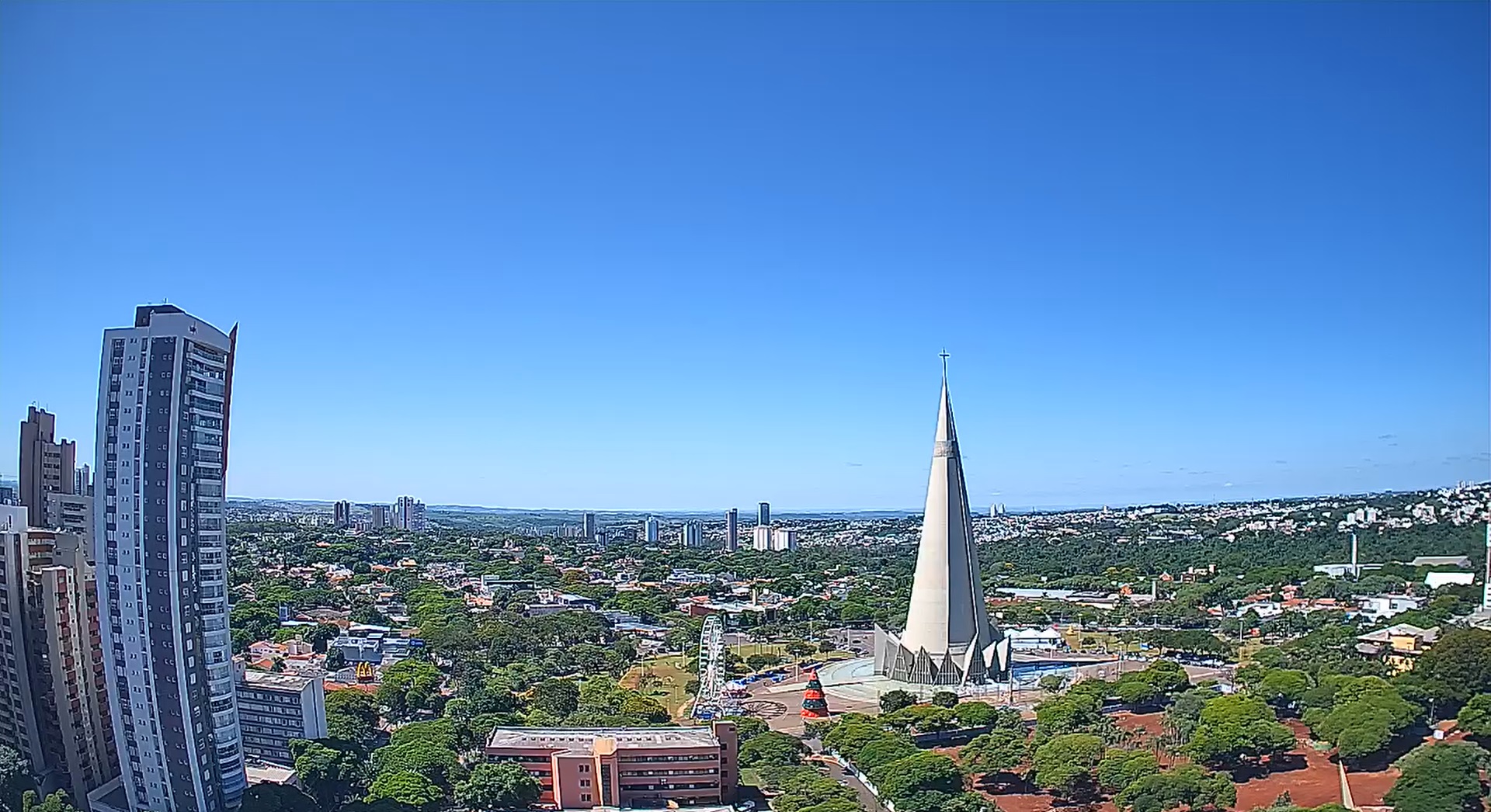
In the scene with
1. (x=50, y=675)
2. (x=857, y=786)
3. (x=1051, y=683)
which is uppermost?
(x=50, y=675)

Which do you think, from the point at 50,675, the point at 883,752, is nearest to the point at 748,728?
the point at 883,752

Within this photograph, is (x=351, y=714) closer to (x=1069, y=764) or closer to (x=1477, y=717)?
(x=1069, y=764)

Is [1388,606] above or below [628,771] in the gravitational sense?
above

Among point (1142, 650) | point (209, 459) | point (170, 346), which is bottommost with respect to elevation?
point (1142, 650)

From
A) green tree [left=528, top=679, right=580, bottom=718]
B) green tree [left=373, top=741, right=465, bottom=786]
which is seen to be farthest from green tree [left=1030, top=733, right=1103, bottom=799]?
green tree [left=528, top=679, right=580, bottom=718]

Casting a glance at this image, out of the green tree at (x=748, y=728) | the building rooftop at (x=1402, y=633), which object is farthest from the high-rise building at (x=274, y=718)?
the building rooftop at (x=1402, y=633)

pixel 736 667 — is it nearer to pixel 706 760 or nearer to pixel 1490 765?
pixel 706 760

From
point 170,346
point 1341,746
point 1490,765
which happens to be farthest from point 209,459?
point 1490,765
